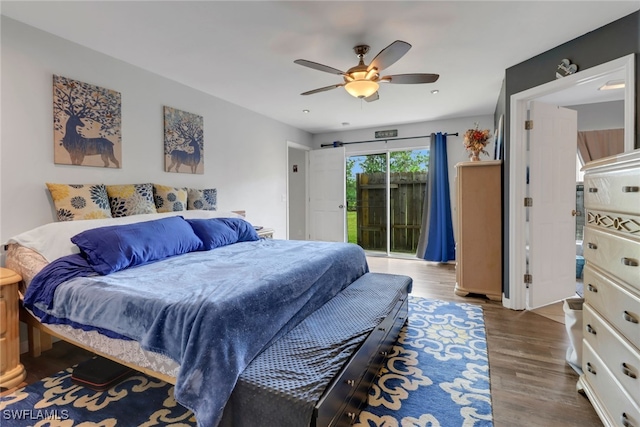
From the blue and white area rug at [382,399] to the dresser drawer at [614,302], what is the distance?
0.75 m

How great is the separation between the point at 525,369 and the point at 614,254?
39.8 inches

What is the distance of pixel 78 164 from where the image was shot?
2600 mm

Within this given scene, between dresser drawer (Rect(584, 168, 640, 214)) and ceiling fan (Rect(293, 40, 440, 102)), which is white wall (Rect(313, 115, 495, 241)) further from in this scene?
dresser drawer (Rect(584, 168, 640, 214))

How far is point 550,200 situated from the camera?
10.5ft

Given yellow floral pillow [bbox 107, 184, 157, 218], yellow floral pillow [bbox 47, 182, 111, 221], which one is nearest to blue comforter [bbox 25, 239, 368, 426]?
yellow floral pillow [bbox 47, 182, 111, 221]

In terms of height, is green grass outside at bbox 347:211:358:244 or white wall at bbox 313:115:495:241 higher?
white wall at bbox 313:115:495:241

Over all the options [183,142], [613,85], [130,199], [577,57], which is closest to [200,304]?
[130,199]

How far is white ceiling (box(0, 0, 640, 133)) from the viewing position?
2.10 m

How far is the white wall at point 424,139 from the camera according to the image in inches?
203

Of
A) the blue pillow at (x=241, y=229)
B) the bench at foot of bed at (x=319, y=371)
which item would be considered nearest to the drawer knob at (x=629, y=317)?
the bench at foot of bed at (x=319, y=371)

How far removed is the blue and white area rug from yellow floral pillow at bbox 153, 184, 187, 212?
1.54 metres

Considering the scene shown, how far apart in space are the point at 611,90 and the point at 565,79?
6.24 ft

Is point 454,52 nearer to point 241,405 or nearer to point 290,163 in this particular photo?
point 241,405
